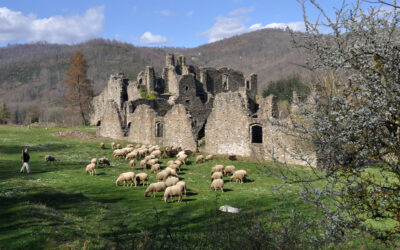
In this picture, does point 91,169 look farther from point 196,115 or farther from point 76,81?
point 76,81

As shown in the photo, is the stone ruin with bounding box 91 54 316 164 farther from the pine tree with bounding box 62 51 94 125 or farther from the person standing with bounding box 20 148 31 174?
the person standing with bounding box 20 148 31 174

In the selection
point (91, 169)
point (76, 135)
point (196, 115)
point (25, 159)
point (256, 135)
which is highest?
point (196, 115)

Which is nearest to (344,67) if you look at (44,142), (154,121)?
(154,121)

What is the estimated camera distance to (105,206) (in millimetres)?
12648

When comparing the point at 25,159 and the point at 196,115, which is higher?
the point at 196,115

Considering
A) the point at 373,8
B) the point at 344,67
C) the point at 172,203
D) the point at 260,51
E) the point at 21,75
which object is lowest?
the point at 172,203

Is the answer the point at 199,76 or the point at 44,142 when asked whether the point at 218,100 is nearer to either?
the point at 44,142

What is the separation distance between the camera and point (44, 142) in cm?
3278

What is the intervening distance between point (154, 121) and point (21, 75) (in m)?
176

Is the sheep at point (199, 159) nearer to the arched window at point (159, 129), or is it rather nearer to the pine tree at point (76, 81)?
the arched window at point (159, 129)

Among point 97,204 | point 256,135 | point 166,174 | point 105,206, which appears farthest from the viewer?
point 256,135

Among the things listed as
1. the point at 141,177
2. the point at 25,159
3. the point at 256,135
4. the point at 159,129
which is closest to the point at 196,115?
the point at 159,129

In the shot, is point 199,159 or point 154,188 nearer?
point 154,188

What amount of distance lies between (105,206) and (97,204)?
0.39 metres
